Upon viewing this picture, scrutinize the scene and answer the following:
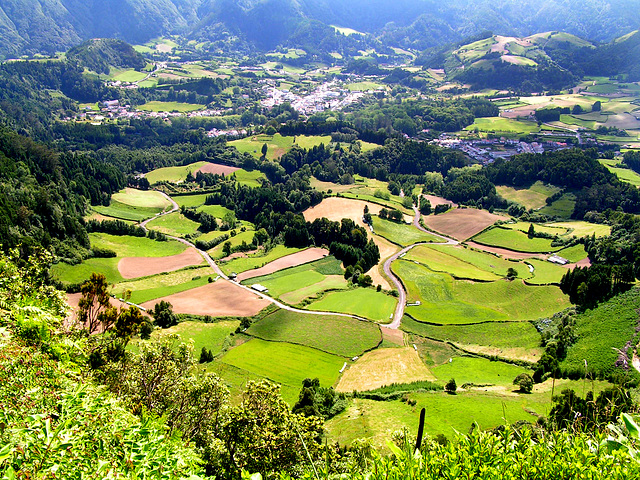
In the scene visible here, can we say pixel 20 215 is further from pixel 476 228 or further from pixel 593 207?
pixel 593 207

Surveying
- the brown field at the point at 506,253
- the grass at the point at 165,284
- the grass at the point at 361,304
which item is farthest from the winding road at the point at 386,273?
the brown field at the point at 506,253

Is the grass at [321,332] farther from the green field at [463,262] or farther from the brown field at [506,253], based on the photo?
the brown field at [506,253]

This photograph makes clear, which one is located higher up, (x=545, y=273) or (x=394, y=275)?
(x=394, y=275)

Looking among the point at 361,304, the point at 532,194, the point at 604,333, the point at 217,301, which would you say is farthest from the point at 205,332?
the point at 532,194

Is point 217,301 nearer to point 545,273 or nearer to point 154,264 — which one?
point 154,264

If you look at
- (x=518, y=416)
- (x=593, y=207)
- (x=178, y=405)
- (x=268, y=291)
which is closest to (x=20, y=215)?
(x=268, y=291)
